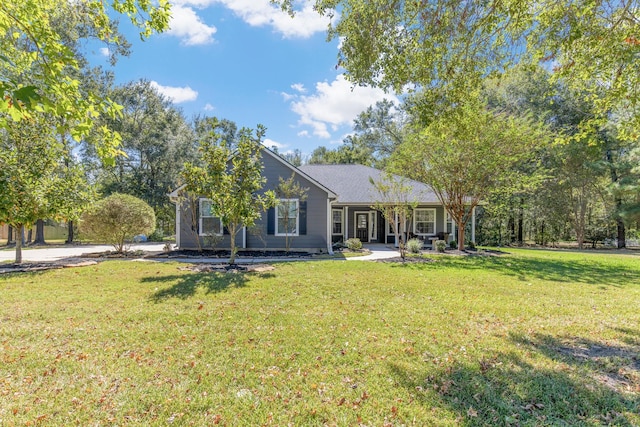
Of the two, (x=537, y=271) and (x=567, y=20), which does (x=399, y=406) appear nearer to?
(x=567, y=20)

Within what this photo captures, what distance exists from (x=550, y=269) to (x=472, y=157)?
17.5 feet

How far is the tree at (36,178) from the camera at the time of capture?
339 inches

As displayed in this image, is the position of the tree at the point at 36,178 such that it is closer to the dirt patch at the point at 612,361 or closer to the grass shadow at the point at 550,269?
the grass shadow at the point at 550,269

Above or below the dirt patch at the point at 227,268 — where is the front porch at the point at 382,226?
above

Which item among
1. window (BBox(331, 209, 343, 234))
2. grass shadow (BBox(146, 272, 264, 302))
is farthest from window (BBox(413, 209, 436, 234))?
grass shadow (BBox(146, 272, 264, 302))

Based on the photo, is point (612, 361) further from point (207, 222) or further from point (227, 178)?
point (207, 222)

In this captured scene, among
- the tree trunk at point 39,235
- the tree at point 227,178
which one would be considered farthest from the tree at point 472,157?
the tree trunk at point 39,235

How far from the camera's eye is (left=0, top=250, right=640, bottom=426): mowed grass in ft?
9.33

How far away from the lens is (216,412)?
110 inches

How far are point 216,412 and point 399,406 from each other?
5.33ft

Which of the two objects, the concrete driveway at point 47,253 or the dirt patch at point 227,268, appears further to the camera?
the concrete driveway at point 47,253

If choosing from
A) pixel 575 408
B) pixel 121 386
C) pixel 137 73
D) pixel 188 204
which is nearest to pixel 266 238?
pixel 188 204

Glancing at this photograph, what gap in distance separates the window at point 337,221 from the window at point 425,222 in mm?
4242

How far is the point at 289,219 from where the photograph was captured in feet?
47.1
